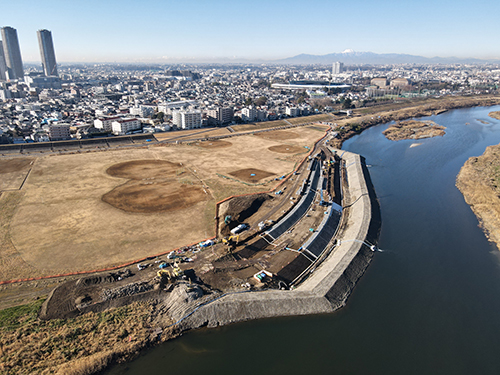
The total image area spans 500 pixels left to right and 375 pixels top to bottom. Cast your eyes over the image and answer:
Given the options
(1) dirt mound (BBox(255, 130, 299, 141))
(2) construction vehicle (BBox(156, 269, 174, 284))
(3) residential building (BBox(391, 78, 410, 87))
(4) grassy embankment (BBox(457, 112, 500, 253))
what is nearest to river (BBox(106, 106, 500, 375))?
(4) grassy embankment (BBox(457, 112, 500, 253))

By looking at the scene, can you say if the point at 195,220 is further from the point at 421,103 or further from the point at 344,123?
the point at 421,103

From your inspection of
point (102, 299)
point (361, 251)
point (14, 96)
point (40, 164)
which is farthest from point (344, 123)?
point (14, 96)

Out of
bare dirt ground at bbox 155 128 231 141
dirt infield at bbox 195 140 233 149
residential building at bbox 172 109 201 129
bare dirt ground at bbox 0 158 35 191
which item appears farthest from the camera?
residential building at bbox 172 109 201 129

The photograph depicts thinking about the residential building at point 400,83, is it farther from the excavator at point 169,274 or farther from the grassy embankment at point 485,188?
the excavator at point 169,274

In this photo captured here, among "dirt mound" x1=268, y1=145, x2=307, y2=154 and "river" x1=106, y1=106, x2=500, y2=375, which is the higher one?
"dirt mound" x1=268, y1=145, x2=307, y2=154

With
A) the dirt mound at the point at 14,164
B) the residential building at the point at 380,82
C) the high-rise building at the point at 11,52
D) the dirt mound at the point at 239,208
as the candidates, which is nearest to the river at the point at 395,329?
the dirt mound at the point at 239,208

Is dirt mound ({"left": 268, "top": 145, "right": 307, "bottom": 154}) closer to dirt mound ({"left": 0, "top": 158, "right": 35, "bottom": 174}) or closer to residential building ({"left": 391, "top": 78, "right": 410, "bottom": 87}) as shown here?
dirt mound ({"left": 0, "top": 158, "right": 35, "bottom": 174})

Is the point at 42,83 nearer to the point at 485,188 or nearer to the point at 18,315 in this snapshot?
the point at 18,315

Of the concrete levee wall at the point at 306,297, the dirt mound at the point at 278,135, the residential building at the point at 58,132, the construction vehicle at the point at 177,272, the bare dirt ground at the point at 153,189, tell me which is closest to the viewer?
the concrete levee wall at the point at 306,297
